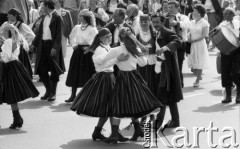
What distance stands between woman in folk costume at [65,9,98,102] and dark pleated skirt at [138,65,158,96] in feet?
6.19

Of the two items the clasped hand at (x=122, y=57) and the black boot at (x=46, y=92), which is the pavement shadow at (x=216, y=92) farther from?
the clasped hand at (x=122, y=57)

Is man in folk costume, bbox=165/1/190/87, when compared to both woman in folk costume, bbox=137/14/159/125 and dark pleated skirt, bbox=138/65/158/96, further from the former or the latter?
dark pleated skirt, bbox=138/65/158/96

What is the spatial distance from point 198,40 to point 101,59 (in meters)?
6.03

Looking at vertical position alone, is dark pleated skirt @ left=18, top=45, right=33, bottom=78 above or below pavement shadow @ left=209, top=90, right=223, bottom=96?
above

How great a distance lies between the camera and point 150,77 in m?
10.5

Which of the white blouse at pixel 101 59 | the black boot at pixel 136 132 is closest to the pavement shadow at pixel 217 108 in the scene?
the black boot at pixel 136 132

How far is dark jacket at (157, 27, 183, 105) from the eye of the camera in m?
10.1

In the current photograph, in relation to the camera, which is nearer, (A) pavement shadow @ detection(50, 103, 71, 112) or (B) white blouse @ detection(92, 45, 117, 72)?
(B) white blouse @ detection(92, 45, 117, 72)

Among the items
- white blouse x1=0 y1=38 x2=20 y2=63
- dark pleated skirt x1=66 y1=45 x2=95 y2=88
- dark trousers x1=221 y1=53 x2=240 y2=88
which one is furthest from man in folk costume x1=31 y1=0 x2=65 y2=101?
dark trousers x1=221 y1=53 x2=240 y2=88

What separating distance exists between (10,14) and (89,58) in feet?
5.39

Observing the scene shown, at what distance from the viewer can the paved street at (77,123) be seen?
30.5 feet

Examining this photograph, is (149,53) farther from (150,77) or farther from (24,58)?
(24,58)

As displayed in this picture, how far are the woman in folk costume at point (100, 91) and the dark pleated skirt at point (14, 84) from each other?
1409 mm

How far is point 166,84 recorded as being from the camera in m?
10.2
